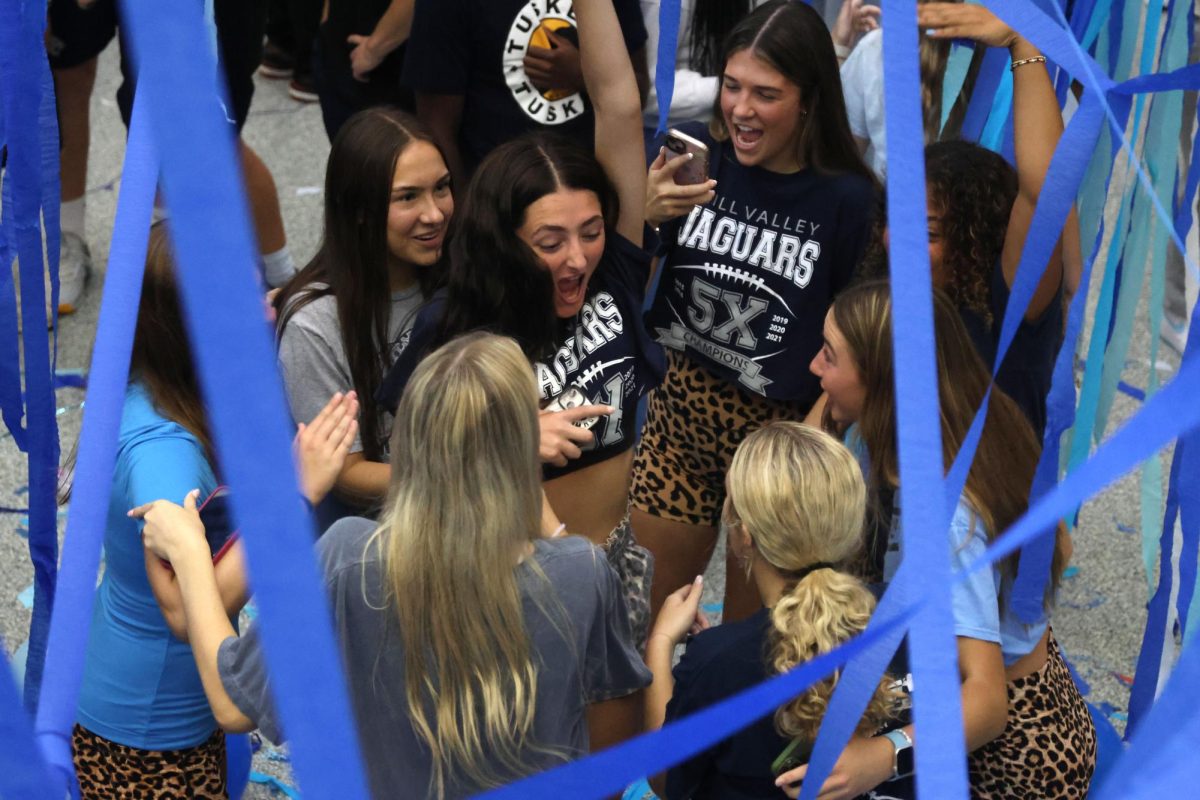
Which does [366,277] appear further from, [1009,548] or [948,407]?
[1009,548]

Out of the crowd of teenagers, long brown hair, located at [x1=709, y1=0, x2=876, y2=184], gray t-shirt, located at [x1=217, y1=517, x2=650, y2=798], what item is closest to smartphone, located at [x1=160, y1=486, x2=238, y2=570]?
the crowd of teenagers

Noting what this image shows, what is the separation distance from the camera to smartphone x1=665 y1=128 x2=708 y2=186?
8.21ft

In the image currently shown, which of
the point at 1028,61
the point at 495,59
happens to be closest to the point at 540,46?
the point at 495,59

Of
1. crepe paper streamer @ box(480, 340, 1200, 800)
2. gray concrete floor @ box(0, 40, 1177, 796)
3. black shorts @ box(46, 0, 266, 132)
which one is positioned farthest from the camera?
black shorts @ box(46, 0, 266, 132)

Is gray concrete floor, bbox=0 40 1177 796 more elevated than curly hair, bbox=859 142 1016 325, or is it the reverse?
curly hair, bbox=859 142 1016 325

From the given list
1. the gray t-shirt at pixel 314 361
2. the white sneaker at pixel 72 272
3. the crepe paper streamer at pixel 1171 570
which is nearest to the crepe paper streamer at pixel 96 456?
the gray t-shirt at pixel 314 361

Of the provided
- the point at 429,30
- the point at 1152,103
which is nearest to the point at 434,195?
the point at 429,30

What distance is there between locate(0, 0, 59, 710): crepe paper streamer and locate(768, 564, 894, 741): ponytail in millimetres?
875

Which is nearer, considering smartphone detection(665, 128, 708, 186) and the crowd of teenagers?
the crowd of teenagers

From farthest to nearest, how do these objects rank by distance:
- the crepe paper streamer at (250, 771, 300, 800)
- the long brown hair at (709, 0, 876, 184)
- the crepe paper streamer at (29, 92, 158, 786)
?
the crepe paper streamer at (250, 771, 300, 800)
the long brown hair at (709, 0, 876, 184)
the crepe paper streamer at (29, 92, 158, 786)

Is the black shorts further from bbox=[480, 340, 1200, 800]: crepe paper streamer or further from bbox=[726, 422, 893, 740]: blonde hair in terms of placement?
bbox=[480, 340, 1200, 800]: crepe paper streamer

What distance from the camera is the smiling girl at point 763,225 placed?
260 cm

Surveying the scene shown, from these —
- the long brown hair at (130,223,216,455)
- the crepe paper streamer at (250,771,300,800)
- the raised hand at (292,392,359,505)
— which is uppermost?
the long brown hair at (130,223,216,455)

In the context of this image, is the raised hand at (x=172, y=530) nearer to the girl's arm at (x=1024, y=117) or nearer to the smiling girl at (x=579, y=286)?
the smiling girl at (x=579, y=286)
